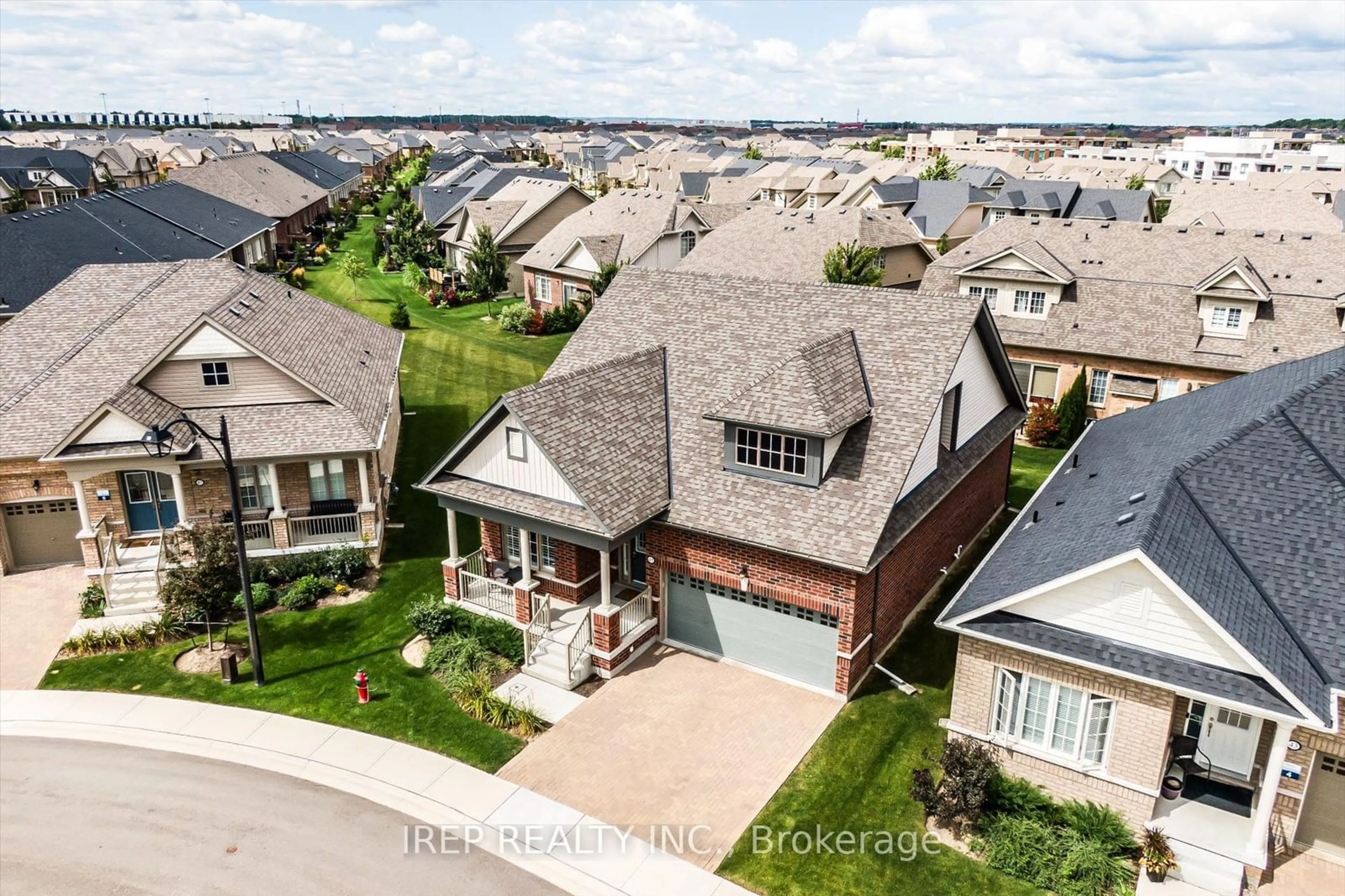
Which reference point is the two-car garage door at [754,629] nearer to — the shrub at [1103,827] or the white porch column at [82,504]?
the shrub at [1103,827]

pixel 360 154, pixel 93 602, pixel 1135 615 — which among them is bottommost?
pixel 93 602

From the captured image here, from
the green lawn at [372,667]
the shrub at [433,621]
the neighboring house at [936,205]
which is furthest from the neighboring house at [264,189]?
the shrub at [433,621]

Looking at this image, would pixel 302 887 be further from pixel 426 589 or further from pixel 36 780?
pixel 426 589

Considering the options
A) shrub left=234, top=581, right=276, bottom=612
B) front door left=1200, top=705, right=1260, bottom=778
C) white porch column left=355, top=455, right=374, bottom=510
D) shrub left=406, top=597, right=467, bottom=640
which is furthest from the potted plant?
shrub left=234, top=581, right=276, bottom=612

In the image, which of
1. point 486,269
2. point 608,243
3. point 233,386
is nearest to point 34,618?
point 233,386

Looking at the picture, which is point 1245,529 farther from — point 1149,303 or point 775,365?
point 1149,303

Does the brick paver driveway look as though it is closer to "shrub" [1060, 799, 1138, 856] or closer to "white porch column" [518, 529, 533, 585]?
"white porch column" [518, 529, 533, 585]

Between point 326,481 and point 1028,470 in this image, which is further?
point 1028,470

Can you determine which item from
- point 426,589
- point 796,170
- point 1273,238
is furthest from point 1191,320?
point 796,170
